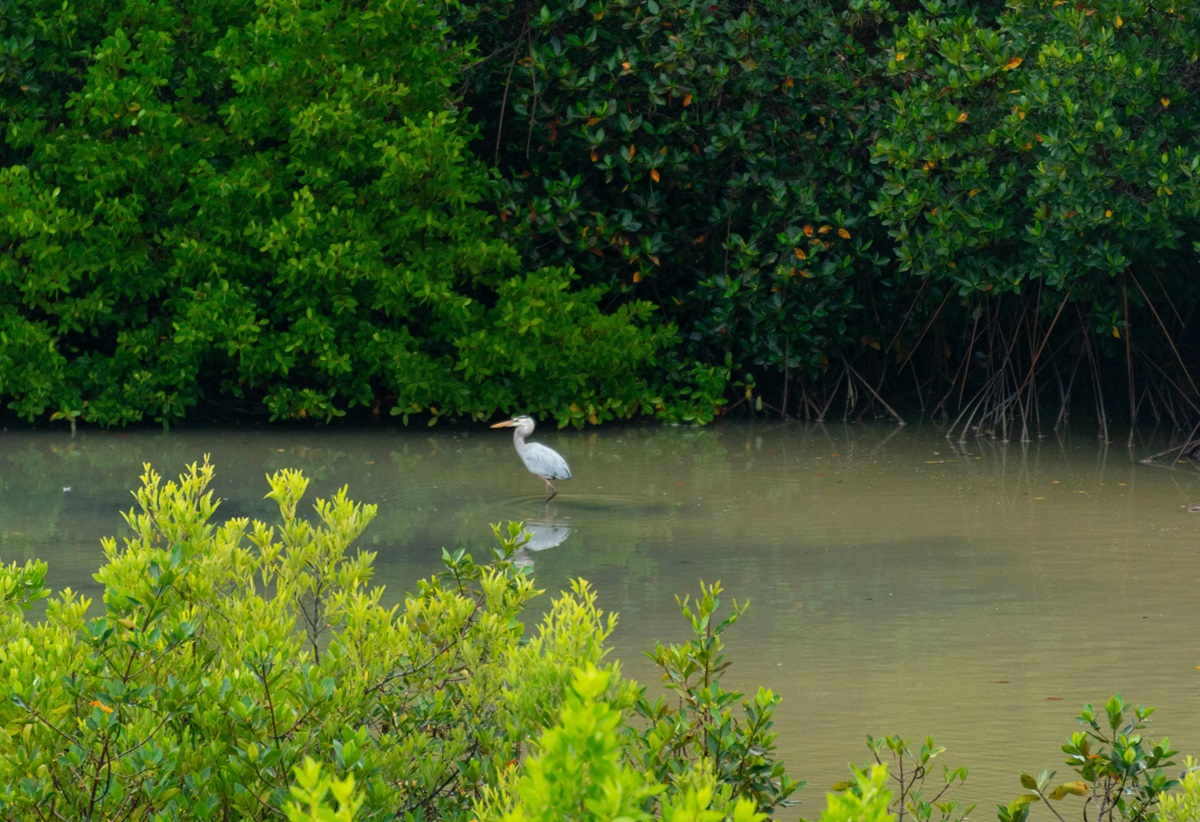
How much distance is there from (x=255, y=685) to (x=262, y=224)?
10082 millimetres

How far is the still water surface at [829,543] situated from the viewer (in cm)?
624

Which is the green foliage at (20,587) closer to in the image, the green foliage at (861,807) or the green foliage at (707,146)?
the green foliage at (861,807)

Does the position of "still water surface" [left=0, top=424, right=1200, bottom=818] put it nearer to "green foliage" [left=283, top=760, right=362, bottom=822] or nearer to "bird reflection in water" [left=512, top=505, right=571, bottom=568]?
"bird reflection in water" [left=512, top=505, right=571, bottom=568]

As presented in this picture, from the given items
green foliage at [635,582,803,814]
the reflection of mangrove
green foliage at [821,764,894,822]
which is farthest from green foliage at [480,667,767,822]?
the reflection of mangrove

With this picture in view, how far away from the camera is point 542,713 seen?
3572 millimetres

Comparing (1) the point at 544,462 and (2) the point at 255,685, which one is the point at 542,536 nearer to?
(1) the point at 544,462

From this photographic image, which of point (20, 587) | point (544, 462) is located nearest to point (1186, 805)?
point (20, 587)

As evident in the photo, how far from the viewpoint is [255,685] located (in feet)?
11.4

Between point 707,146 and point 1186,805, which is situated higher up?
point 707,146

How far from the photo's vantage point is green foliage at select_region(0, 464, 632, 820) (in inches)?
131

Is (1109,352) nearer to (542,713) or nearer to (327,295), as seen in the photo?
(327,295)

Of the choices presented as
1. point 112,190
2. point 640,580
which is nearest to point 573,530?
point 640,580

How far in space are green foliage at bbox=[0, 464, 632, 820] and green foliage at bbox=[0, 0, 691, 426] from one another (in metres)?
8.99

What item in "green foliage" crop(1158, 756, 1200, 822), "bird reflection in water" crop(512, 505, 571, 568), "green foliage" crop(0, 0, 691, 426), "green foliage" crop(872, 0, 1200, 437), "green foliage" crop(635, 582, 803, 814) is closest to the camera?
"green foliage" crop(1158, 756, 1200, 822)
